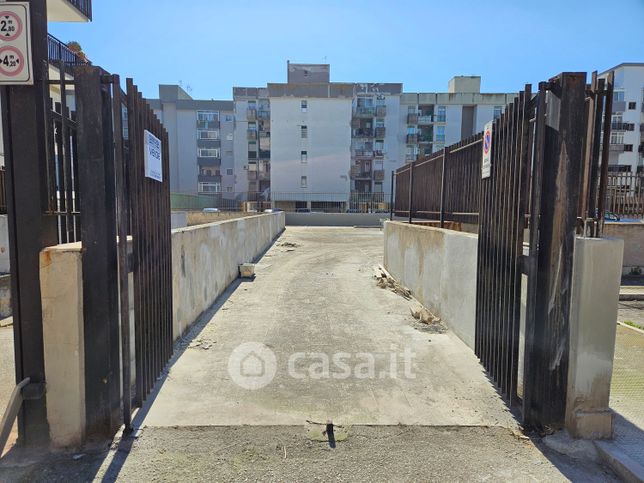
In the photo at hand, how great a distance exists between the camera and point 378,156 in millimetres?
55031

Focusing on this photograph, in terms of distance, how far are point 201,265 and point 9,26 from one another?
13.3 feet

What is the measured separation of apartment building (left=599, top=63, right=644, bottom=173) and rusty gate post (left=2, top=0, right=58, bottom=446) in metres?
68.3

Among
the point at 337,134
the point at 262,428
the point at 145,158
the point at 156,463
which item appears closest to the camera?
the point at 156,463

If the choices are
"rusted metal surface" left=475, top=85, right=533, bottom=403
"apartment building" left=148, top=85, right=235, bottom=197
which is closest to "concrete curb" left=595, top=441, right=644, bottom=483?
"rusted metal surface" left=475, top=85, right=533, bottom=403

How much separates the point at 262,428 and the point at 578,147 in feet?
11.0

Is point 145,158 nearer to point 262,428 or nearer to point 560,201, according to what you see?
point 262,428

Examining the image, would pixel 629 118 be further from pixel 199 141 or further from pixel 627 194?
pixel 199 141

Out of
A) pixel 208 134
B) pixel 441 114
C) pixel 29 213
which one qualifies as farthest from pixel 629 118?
pixel 29 213

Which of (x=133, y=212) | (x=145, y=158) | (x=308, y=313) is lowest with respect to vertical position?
(x=308, y=313)

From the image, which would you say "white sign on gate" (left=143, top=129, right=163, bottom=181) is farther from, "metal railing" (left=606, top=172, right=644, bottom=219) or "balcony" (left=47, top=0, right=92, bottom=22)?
"balcony" (left=47, top=0, right=92, bottom=22)

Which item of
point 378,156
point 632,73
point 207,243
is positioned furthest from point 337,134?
point 207,243

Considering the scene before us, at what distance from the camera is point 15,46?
2.68 metres

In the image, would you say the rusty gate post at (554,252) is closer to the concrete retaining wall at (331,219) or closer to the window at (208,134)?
the concrete retaining wall at (331,219)

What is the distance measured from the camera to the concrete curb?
2.51 meters
